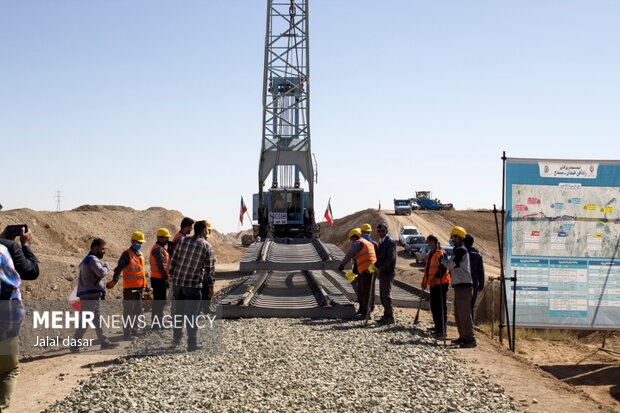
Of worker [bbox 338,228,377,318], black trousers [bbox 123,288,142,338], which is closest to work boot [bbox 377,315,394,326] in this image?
worker [bbox 338,228,377,318]

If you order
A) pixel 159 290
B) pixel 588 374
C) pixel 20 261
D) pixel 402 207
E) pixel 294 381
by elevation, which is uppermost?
pixel 402 207

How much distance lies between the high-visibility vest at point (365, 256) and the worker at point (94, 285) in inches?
211

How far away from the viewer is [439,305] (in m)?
13.4

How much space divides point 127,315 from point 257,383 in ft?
15.8

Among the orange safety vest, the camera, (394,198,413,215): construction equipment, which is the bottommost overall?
the orange safety vest

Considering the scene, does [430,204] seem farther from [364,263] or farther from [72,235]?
[364,263]

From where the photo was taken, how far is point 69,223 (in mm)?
45656

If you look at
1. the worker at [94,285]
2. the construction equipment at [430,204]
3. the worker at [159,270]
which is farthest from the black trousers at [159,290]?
the construction equipment at [430,204]

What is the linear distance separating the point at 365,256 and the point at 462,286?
2.78 metres

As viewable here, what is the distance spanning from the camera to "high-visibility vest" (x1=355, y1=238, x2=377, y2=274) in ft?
49.3

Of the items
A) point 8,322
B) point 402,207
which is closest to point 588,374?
point 8,322

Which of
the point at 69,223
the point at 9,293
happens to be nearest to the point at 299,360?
the point at 9,293

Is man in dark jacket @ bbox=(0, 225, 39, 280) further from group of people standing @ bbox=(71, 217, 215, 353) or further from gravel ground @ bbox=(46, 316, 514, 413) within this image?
group of people standing @ bbox=(71, 217, 215, 353)

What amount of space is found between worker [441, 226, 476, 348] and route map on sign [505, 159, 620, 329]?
5.04ft
